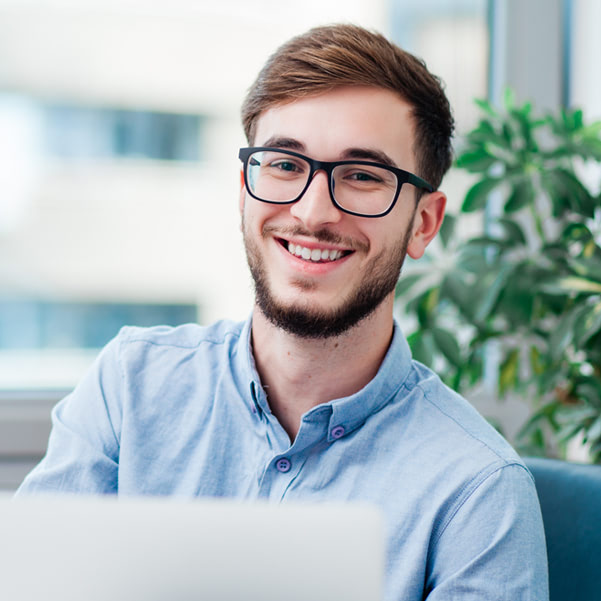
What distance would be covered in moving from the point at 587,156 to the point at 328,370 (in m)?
0.96

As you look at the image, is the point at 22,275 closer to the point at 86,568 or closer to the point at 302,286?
the point at 302,286

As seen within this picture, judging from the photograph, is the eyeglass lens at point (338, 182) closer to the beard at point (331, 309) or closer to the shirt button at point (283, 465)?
the beard at point (331, 309)

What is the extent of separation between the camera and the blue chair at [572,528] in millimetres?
986

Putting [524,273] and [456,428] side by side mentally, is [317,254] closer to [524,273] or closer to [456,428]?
[456,428]

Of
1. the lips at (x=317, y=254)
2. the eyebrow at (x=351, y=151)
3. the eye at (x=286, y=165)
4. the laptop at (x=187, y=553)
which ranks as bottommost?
the laptop at (x=187, y=553)

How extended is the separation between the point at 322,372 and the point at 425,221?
33cm

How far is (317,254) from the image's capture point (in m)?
1.10

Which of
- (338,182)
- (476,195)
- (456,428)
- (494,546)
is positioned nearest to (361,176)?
(338,182)

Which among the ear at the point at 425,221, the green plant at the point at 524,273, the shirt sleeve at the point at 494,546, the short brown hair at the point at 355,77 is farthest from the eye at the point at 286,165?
the green plant at the point at 524,273

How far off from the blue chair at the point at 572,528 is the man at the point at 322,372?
10cm

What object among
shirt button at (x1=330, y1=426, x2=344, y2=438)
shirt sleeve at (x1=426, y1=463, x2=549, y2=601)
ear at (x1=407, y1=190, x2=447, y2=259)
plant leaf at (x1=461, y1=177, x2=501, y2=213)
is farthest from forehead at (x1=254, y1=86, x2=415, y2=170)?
plant leaf at (x1=461, y1=177, x2=501, y2=213)

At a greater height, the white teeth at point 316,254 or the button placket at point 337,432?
the white teeth at point 316,254

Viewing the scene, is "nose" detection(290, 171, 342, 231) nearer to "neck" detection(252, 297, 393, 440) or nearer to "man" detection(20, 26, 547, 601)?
"man" detection(20, 26, 547, 601)

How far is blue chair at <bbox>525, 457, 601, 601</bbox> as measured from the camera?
38.8 inches
